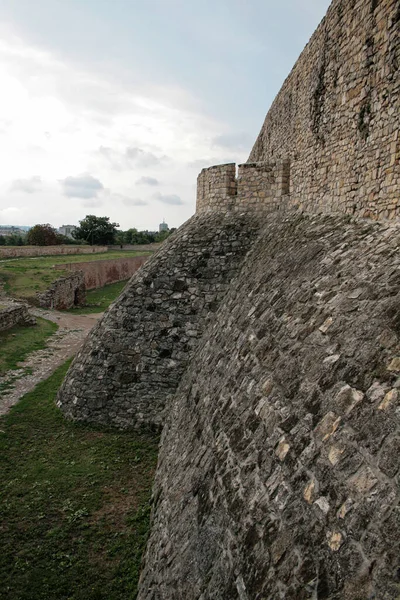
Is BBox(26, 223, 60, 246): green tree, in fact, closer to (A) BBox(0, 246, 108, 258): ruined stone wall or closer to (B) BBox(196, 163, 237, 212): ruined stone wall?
(A) BBox(0, 246, 108, 258): ruined stone wall

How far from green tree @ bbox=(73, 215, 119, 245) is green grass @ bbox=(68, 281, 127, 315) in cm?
3009

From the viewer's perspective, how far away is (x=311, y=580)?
8.41 feet

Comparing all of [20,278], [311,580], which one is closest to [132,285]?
[311,580]

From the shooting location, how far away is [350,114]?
18.7 feet

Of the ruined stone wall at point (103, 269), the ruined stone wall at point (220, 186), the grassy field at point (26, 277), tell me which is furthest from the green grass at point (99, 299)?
the ruined stone wall at point (220, 186)

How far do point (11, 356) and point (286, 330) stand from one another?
13090mm

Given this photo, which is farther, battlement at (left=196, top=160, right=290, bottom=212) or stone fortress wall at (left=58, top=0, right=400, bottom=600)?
battlement at (left=196, top=160, right=290, bottom=212)

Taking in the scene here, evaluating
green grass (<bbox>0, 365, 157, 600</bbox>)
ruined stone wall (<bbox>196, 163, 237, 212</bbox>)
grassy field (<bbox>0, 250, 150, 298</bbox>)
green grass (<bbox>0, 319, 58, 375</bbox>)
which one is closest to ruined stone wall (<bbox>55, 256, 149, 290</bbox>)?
grassy field (<bbox>0, 250, 150, 298</bbox>)

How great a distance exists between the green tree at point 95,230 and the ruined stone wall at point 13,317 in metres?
47.6

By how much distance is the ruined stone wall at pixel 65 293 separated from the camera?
25.8m

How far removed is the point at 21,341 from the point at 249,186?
40.8 feet

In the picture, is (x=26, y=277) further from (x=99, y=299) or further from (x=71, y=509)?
(x=71, y=509)

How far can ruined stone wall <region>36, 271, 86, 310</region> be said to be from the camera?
2578 centimetres

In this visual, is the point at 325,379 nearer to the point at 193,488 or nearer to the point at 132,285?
the point at 193,488
